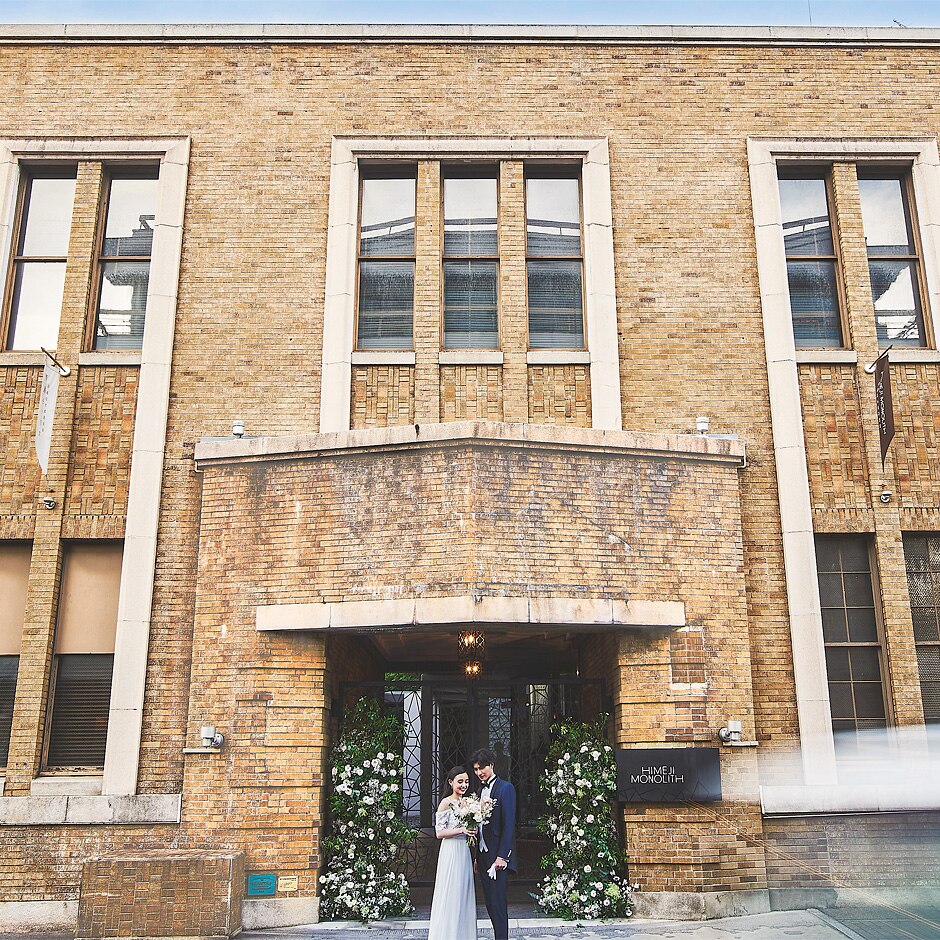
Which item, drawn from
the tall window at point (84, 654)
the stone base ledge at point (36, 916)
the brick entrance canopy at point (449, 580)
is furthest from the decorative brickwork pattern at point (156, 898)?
the tall window at point (84, 654)

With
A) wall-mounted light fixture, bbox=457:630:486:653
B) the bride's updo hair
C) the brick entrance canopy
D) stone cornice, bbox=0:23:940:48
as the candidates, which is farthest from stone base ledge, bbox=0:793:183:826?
stone cornice, bbox=0:23:940:48

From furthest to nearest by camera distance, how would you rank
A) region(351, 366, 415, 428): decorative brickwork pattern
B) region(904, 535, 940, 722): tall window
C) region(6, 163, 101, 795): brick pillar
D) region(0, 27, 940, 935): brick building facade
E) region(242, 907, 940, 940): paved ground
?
region(351, 366, 415, 428): decorative brickwork pattern, region(904, 535, 940, 722): tall window, region(6, 163, 101, 795): brick pillar, region(0, 27, 940, 935): brick building facade, region(242, 907, 940, 940): paved ground

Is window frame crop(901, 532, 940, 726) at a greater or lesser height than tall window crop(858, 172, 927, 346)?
lesser

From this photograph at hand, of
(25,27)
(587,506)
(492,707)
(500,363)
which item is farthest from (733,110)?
(25,27)

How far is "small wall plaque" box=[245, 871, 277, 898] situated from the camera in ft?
33.4

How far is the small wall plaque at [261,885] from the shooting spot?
1020 centimetres

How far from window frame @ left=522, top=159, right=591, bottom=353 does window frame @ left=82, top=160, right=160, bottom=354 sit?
483cm

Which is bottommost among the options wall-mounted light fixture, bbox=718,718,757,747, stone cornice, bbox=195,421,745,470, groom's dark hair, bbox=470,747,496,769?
groom's dark hair, bbox=470,747,496,769

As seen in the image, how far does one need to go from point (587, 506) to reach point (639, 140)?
213 inches

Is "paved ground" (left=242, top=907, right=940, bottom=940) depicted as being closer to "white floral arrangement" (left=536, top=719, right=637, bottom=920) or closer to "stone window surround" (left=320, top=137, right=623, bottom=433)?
"white floral arrangement" (left=536, top=719, right=637, bottom=920)

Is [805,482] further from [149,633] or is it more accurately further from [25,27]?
[25,27]

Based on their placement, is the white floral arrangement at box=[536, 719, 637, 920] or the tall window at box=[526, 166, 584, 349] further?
the tall window at box=[526, 166, 584, 349]

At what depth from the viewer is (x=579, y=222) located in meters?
13.2

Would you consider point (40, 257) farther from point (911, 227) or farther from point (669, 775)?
point (911, 227)
